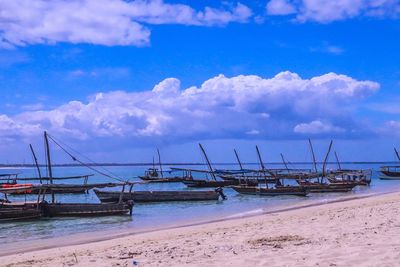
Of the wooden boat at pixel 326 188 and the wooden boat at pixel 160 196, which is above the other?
the wooden boat at pixel 160 196

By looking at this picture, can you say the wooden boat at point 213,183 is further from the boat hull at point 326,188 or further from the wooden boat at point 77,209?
the wooden boat at point 77,209

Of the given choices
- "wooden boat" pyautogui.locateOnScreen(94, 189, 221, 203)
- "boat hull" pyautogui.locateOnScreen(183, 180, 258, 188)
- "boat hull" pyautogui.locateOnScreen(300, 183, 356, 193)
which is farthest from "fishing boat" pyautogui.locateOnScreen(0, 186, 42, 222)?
"boat hull" pyautogui.locateOnScreen(183, 180, 258, 188)

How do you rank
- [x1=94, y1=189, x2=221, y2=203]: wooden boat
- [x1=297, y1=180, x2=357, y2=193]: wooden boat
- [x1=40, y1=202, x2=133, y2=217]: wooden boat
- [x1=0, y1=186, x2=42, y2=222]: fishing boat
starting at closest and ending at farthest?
[x1=0, y1=186, x2=42, y2=222]: fishing boat
[x1=40, y1=202, x2=133, y2=217]: wooden boat
[x1=94, y1=189, x2=221, y2=203]: wooden boat
[x1=297, y1=180, x2=357, y2=193]: wooden boat

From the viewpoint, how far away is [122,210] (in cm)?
2655

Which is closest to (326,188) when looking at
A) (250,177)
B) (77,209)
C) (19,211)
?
(250,177)

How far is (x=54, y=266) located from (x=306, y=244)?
17.2ft

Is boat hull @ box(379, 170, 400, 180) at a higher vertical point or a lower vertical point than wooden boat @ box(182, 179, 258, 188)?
lower

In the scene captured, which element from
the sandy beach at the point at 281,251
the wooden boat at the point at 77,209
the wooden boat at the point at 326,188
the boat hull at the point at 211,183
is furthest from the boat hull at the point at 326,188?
the sandy beach at the point at 281,251

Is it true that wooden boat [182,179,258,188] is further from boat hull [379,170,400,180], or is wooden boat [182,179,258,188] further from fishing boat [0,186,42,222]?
boat hull [379,170,400,180]

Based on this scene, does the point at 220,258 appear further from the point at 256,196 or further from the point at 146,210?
the point at 256,196

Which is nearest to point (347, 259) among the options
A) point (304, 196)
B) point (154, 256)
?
point (154, 256)

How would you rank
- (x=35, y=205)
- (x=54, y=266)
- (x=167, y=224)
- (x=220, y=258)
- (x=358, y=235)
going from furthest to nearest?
(x=35, y=205)
(x=167, y=224)
(x=358, y=235)
(x=54, y=266)
(x=220, y=258)

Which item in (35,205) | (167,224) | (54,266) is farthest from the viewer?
(35,205)

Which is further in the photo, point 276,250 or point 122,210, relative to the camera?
point 122,210
